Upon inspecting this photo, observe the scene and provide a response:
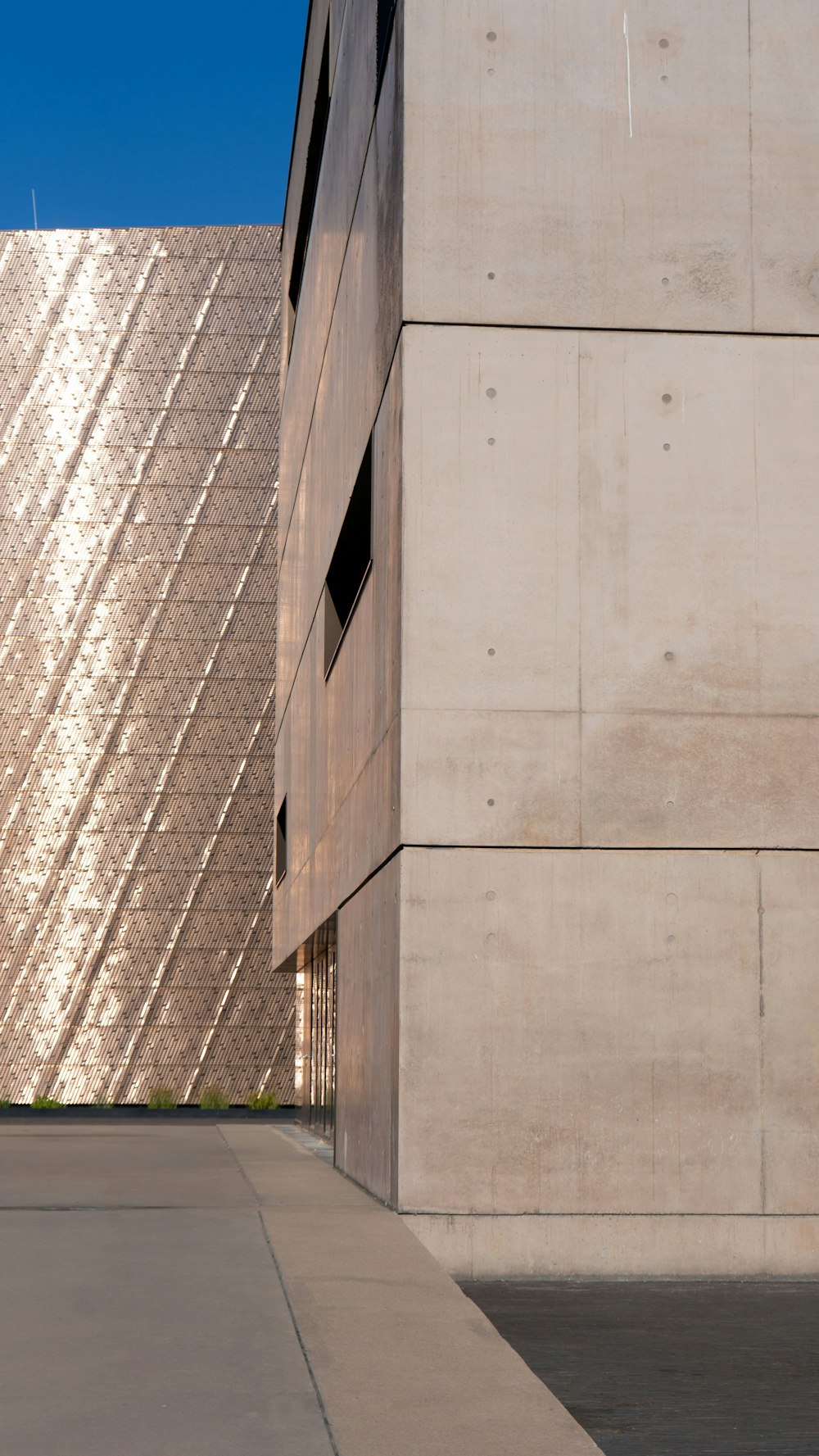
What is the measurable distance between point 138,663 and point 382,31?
78.9 feet

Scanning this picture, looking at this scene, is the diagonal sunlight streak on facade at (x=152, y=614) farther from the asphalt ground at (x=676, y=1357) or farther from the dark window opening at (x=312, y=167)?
the asphalt ground at (x=676, y=1357)

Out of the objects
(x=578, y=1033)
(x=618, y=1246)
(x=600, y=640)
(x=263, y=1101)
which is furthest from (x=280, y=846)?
(x=618, y=1246)

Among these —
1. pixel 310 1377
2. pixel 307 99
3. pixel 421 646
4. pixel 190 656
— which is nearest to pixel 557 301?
pixel 421 646

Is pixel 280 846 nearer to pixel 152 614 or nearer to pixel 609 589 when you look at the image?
pixel 152 614

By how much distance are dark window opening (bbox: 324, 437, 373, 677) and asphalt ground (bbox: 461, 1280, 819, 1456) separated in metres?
5.08

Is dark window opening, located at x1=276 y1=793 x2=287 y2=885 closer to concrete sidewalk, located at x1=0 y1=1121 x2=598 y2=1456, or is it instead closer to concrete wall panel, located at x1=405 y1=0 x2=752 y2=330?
concrete sidewalk, located at x1=0 y1=1121 x2=598 y2=1456

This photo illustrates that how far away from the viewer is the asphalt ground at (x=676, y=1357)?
4816 mm

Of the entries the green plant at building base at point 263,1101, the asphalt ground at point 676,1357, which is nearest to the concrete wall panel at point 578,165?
the asphalt ground at point 676,1357

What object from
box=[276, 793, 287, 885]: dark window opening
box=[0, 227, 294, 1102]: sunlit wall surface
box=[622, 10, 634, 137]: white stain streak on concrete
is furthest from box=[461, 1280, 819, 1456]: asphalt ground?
box=[0, 227, 294, 1102]: sunlit wall surface

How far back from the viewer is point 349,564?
44.3 feet

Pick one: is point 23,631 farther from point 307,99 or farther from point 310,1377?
point 310,1377

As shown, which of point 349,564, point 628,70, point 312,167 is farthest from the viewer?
point 312,167

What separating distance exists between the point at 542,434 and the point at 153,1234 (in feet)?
15.0

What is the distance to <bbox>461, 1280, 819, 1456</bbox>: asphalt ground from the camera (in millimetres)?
→ 4816
